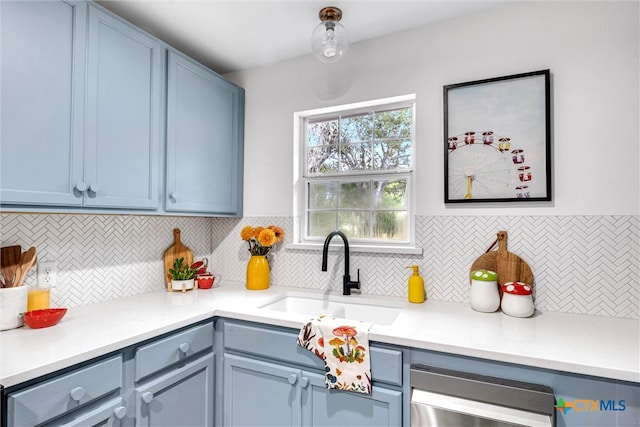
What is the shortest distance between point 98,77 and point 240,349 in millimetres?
1368

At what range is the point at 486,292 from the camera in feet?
5.11

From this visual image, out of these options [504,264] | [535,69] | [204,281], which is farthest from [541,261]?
[204,281]

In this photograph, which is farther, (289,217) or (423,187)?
(289,217)

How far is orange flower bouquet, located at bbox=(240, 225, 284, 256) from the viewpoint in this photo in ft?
6.87

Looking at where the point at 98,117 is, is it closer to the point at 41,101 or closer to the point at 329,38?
the point at 41,101

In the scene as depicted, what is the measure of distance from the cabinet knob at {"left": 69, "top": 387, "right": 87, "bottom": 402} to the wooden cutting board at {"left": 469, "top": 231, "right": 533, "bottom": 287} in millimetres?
1719

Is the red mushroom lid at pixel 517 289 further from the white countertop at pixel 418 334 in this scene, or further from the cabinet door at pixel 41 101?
the cabinet door at pixel 41 101

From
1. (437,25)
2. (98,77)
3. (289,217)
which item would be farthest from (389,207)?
(98,77)

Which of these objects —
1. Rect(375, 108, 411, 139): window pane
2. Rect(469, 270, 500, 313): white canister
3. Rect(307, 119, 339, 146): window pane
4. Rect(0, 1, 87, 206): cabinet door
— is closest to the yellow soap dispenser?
Rect(469, 270, 500, 313): white canister

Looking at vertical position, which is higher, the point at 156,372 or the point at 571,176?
Result: the point at 571,176

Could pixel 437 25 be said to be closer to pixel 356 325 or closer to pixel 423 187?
pixel 423 187

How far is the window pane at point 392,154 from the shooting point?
6.57 feet

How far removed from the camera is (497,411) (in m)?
1.12

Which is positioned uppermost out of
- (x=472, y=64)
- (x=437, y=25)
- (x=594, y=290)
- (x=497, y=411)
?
(x=437, y=25)
